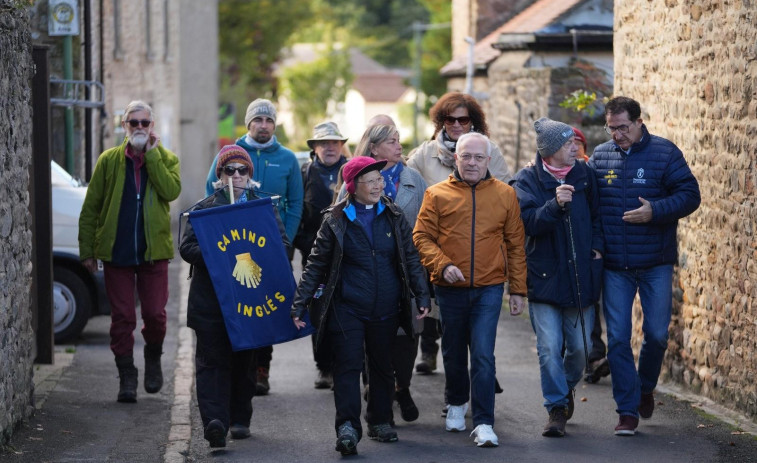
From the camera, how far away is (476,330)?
321 inches

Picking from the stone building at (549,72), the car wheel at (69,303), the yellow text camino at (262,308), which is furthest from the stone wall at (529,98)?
the yellow text camino at (262,308)

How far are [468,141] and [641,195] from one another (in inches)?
47.1

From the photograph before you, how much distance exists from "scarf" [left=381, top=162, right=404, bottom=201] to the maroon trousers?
1742mm

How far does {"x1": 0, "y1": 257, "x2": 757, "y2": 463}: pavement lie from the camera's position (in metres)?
7.82

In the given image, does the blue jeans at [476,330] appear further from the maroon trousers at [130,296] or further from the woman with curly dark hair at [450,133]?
the maroon trousers at [130,296]

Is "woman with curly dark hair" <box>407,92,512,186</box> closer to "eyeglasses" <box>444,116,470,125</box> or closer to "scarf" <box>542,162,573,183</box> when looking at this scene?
"eyeglasses" <box>444,116,470,125</box>

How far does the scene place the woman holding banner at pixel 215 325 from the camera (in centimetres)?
796

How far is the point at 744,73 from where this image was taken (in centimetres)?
883

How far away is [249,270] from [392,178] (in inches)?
59.7

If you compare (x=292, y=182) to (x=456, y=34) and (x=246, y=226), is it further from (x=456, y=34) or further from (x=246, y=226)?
(x=456, y=34)

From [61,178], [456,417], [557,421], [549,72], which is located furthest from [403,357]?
[549,72]

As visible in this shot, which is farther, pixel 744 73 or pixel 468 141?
pixel 744 73

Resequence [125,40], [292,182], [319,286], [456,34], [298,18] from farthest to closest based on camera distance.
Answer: [298,18] → [456,34] → [125,40] → [292,182] → [319,286]

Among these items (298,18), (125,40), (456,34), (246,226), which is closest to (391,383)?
(246,226)
